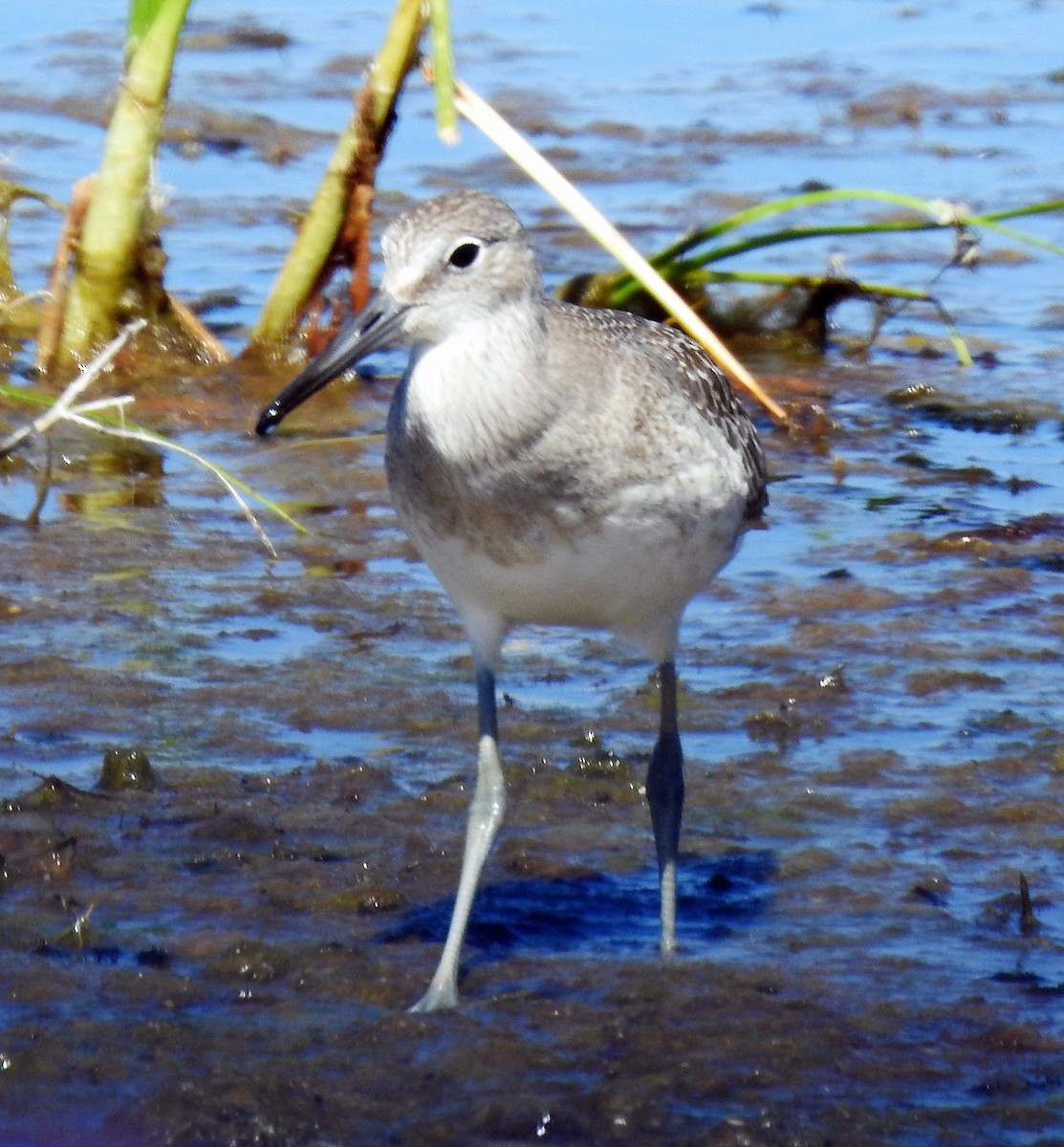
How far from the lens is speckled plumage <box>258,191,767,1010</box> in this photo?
14.1 feet

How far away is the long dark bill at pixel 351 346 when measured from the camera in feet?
14.1

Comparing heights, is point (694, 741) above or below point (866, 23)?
below

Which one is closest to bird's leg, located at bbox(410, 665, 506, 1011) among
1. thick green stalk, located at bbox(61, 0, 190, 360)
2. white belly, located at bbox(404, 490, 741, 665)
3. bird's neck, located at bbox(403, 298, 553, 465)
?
white belly, located at bbox(404, 490, 741, 665)

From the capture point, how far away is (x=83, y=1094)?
400 cm

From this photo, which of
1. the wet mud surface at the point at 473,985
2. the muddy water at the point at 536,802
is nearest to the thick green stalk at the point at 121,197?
the muddy water at the point at 536,802

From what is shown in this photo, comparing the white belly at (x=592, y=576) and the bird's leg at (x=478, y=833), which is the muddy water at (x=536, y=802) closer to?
the bird's leg at (x=478, y=833)

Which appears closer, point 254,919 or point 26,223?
point 254,919

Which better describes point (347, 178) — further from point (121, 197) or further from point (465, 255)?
point (465, 255)

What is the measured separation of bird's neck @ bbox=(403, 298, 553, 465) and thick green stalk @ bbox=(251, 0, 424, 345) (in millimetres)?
3217

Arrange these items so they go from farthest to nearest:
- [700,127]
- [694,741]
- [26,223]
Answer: [700,127]
[26,223]
[694,741]

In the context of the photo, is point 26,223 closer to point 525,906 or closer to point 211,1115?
point 525,906

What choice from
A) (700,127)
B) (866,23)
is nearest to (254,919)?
(700,127)

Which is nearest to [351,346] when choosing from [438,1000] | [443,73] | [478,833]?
[478,833]

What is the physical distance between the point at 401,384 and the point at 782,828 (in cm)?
151
